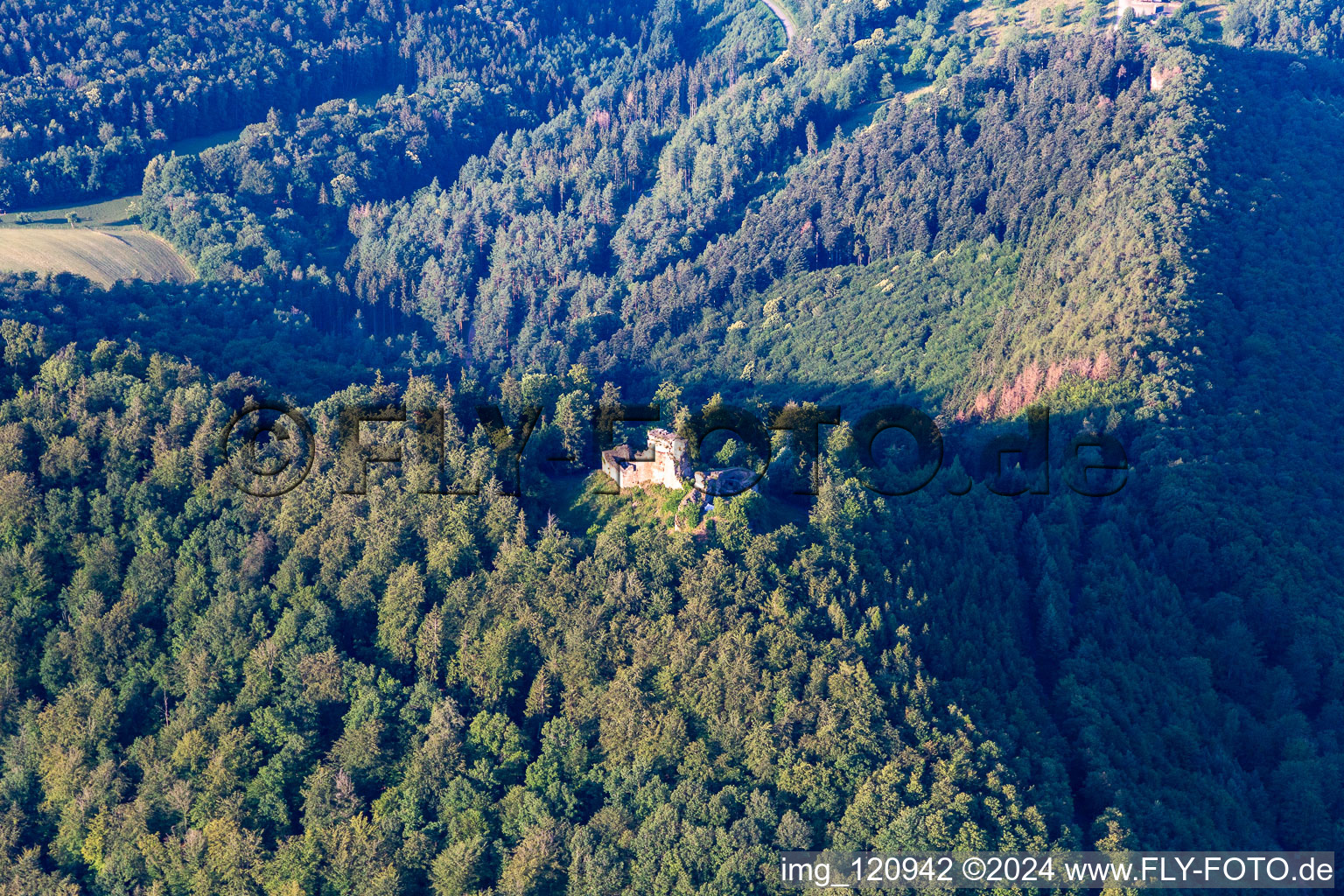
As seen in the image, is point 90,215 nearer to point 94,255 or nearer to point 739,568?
point 94,255

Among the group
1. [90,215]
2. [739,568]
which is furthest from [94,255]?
[739,568]

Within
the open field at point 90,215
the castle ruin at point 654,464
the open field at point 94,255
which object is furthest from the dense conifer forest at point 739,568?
the open field at point 90,215

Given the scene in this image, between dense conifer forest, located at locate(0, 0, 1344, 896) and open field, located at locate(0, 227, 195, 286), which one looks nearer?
dense conifer forest, located at locate(0, 0, 1344, 896)

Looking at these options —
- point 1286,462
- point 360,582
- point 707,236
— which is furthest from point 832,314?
point 360,582

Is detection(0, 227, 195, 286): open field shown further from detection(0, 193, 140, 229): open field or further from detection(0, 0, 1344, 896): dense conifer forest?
detection(0, 0, 1344, 896): dense conifer forest

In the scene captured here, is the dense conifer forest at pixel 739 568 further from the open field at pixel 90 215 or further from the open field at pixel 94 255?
the open field at pixel 90 215

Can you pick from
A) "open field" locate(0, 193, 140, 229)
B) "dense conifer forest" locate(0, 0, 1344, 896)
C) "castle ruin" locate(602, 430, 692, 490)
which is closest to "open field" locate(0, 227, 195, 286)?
"open field" locate(0, 193, 140, 229)

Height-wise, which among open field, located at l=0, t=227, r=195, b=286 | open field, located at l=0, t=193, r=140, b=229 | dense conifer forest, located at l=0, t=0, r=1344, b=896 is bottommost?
dense conifer forest, located at l=0, t=0, r=1344, b=896
